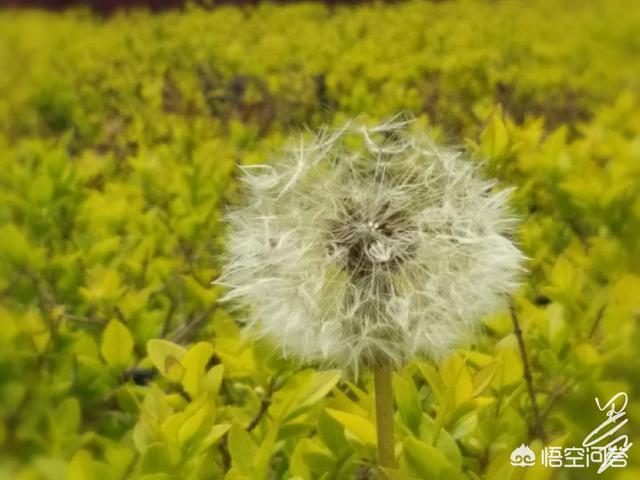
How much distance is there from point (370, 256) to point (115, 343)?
0.52 metres

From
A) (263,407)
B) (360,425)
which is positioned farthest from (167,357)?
(360,425)

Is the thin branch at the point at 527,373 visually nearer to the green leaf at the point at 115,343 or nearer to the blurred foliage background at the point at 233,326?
the blurred foliage background at the point at 233,326

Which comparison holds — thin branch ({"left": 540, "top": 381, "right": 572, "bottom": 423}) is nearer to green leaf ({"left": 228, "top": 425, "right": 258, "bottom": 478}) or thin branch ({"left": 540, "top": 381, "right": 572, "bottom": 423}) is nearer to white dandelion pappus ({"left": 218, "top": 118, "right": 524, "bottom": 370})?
white dandelion pappus ({"left": 218, "top": 118, "right": 524, "bottom": 370})

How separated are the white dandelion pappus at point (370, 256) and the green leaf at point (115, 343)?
0.77 ft

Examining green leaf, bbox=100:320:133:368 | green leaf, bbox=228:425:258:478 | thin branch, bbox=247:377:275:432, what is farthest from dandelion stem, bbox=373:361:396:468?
green leaf, bbox=100:320:133:368

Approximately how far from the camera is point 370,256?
1.20m

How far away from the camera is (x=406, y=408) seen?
1246mm

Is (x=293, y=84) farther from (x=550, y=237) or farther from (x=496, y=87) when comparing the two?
(x=550, y=237)

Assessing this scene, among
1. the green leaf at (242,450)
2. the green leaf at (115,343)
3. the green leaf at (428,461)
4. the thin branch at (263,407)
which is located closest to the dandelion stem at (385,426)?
the green leaf at (428,461)

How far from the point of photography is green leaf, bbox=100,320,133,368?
4.99ft

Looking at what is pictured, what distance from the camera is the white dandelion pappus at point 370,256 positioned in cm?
120

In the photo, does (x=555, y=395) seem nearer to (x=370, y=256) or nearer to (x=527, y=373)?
(x=527, y=373)

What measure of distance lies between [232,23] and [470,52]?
2884mm

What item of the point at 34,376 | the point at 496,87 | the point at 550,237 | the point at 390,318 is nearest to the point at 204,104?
the point at 496,87
